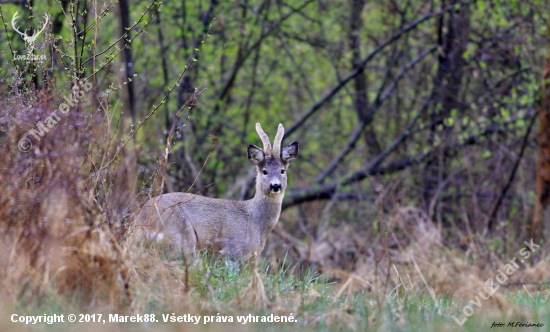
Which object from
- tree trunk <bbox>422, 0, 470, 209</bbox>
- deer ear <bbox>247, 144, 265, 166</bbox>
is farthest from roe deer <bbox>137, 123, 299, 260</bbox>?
tree trunk <bbox>422, 0, 470, 209</bbox>

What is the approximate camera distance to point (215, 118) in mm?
14766

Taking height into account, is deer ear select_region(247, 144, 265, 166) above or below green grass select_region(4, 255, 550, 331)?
above

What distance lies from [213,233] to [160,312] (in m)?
2.92

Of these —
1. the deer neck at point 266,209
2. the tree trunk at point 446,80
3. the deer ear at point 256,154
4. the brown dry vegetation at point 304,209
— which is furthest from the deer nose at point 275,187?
the tree trunk at point 446,80

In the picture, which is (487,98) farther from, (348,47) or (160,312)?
(160,312)

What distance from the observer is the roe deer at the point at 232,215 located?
7777mm

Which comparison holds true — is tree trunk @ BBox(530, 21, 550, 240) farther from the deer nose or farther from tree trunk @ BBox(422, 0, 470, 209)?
the deer nose

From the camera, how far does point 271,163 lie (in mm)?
9125

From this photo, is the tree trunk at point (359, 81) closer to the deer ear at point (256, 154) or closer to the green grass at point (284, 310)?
the deer ear at point (256, 154)

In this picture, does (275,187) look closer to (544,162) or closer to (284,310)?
(284,310)

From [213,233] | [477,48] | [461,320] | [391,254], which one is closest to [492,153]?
[477,48]

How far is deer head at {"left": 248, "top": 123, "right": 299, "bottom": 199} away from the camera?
9000 millimetres

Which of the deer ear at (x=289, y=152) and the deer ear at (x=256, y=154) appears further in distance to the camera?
the deer ear at (x=289, y=152)

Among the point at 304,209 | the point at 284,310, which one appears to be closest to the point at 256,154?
the point at 284,310
